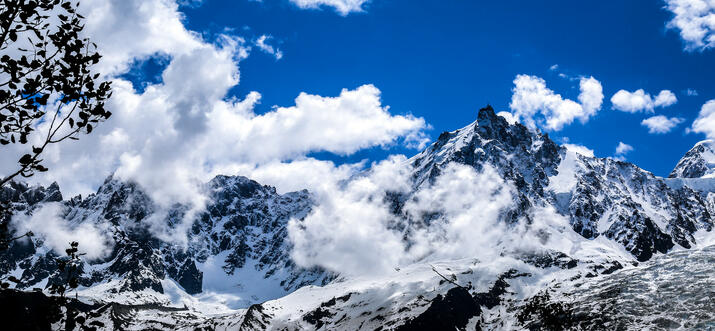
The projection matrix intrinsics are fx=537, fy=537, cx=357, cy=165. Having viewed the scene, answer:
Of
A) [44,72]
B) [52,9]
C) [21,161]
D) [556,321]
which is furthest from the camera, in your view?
[556,321]

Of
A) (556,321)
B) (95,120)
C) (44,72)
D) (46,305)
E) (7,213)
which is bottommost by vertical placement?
(556,321)

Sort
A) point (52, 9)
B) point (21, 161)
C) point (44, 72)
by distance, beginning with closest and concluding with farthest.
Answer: point (21, 161)
point (44, 72)
point (52, 9)

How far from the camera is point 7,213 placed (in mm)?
14930

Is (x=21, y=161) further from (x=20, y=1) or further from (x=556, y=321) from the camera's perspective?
(x=556, y=321)

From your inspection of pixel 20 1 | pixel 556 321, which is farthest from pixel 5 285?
pixel 556 321

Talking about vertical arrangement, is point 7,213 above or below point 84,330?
above

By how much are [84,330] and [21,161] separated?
4448mm

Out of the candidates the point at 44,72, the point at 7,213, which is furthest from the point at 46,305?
the point at 44,72

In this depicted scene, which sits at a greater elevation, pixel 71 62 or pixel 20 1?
pixel 20 1

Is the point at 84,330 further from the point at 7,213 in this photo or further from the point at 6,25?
the point at 6,25

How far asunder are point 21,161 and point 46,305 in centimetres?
432

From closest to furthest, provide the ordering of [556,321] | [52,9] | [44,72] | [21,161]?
[21,161], [44,72], [52,9], [556,321]

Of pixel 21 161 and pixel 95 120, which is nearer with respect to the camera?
pixel 21 161

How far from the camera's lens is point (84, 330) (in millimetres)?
13477
